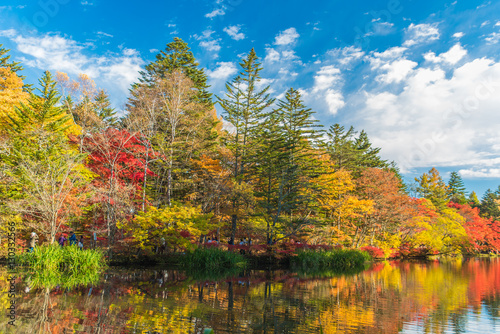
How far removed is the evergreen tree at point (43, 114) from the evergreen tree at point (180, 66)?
1006 cm

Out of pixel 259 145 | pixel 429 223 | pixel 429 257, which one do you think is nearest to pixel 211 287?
pixel 259 145

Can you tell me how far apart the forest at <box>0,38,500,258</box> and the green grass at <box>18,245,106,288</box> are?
5.19 ft

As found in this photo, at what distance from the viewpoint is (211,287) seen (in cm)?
1047

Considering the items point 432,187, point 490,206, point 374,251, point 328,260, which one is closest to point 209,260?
point 328,260

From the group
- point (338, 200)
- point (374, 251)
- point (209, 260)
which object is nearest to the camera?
point (209, 260)

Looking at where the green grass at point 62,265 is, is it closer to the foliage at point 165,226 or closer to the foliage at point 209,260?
the foliage at point 165,226

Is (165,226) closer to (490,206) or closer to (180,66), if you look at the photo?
(180,66)

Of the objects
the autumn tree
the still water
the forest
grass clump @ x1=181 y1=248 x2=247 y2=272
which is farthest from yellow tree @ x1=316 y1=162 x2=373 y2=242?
the autumn tree

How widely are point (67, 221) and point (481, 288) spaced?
63.0 ft

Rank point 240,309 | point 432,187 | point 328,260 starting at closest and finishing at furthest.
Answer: point 240,309 < point 328,260 < point 432,187

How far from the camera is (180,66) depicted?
2961 centimetres

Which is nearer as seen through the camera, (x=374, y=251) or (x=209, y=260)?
(x=209, y=260)

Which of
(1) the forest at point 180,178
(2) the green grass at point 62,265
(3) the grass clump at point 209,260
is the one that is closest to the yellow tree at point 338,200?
(1) the forest at point 180,178

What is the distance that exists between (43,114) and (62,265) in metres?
11.0
